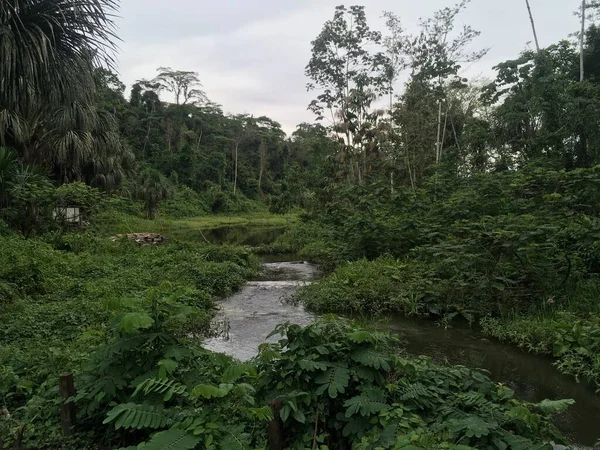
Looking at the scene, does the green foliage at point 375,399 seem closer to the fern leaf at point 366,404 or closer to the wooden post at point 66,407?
the fern leaf at point 366,404

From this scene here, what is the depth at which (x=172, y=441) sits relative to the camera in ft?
7.55

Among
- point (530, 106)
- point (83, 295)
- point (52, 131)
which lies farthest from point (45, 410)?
point (530, 106)

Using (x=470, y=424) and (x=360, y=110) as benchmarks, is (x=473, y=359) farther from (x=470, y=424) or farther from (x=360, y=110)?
(x=360, y=110)

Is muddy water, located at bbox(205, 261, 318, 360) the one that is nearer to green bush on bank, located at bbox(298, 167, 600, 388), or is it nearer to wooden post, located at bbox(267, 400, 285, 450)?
green bush on bank, located at bbox(298, 167, 600, 388)

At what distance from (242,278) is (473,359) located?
267 inches

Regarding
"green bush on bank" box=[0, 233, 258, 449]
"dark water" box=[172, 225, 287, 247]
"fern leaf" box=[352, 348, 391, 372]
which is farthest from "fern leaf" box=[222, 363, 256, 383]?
"dark water" box=[172, 225, 287, 247]

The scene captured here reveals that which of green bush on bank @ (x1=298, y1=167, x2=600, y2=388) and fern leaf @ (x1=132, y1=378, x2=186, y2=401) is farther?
green bush on bank @ (x1=298, y1=167, x2=600, y2=388)

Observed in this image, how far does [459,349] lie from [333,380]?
3.85 meters

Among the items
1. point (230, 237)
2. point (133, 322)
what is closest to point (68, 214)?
point (230, 237)

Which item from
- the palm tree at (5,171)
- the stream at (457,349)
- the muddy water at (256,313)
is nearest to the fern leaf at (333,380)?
the stream at (457,349)

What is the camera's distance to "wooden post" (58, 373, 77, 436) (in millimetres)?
2975

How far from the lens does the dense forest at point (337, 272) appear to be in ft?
9.56

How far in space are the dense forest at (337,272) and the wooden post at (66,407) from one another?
0.6 inches

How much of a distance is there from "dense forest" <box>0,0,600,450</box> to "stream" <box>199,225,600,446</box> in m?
0.23
